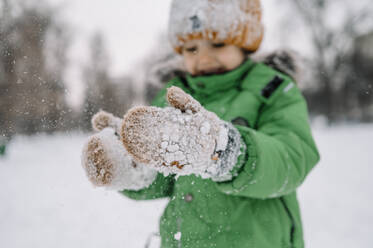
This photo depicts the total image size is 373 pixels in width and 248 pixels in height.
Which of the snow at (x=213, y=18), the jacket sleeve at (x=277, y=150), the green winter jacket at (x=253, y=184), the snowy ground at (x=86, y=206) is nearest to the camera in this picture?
the jacket sleeve at (x=277, y=150)

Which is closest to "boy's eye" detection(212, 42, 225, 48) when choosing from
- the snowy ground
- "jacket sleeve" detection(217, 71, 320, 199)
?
"jacket sleeve" detection(217, 71, 320, 199)

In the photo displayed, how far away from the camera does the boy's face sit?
113 cm

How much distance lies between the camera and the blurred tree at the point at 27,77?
895mm

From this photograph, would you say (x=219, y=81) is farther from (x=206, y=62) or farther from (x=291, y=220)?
(x=291, y=220)

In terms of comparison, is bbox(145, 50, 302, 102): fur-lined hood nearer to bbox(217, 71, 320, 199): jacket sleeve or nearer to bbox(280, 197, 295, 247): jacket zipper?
bbox(217, 71, 320, 199): jacket sleeve

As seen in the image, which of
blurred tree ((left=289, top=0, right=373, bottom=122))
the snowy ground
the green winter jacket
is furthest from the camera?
blurred tree ((left=289, top=0, right=373, bottom=122))

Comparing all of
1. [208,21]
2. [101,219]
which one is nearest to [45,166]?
[101,219]

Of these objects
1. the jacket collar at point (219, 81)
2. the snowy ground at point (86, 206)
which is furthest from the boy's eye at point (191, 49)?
the snowy ground at point (86, 206)

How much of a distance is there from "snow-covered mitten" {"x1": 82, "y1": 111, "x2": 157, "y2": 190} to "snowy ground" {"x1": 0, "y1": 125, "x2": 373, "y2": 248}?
8 centimetres

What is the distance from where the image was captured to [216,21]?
1.08m

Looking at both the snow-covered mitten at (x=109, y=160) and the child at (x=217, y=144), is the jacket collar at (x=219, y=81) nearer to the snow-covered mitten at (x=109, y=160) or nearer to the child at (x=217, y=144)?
the child at (x=217, y=144)

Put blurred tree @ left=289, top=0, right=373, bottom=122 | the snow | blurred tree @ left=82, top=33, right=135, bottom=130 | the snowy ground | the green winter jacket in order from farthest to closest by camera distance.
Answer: blurred tree @ left=289, top=0, right=373, bottom=122
the snowy ground
the snow
blurred tree @ left=82, top=33, right=135, bottom=130
the green winter jacket

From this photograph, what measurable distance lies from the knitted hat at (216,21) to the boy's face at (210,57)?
3cm

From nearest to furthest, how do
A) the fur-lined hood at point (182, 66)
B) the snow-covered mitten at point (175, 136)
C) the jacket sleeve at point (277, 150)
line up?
1. the snow-covered mitten at point (175, 136)
2. the jacket sleeve at point (277, 150)
3. the fur-lined hood at point (182, 66)
